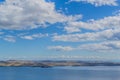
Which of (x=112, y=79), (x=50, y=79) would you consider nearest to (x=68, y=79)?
(x=50, y=79)

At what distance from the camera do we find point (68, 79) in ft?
341

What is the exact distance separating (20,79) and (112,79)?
32754 mm

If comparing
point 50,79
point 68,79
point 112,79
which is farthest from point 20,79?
point 112,79

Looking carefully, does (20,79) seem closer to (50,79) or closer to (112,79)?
(50,79)

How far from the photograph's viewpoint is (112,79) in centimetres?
10412

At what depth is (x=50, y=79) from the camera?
108 meters

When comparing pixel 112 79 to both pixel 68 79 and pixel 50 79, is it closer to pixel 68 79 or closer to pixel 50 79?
pixel 68 79

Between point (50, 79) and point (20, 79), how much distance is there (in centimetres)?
1092

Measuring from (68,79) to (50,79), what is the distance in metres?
7.74

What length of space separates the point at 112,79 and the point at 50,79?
71.7 ft

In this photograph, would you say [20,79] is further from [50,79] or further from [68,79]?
[68,79]

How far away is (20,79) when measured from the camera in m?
109

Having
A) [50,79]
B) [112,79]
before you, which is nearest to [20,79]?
[50,79]
